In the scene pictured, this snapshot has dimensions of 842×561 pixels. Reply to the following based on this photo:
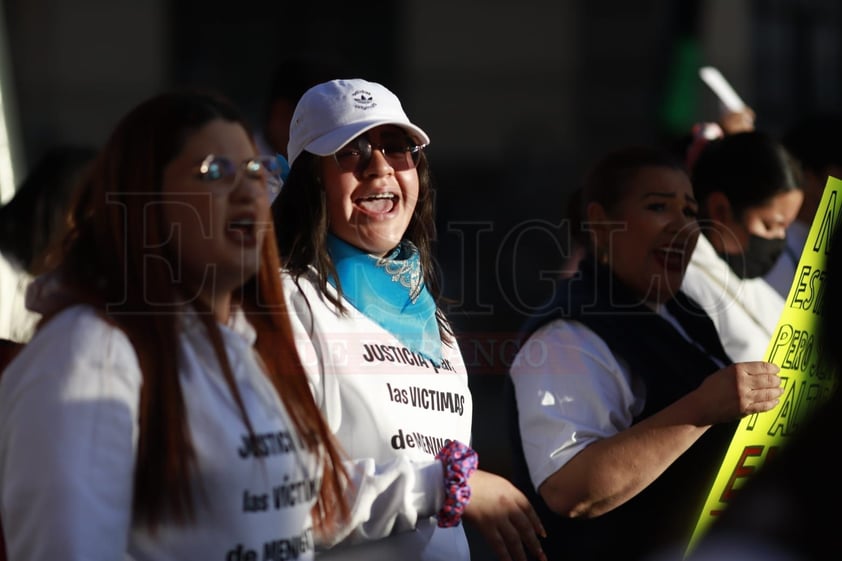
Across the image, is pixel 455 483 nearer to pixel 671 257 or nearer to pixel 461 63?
pixel 671 257

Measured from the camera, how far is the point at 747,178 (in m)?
4.16

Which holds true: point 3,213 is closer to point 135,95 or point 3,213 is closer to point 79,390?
point 79,390

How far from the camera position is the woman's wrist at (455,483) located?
2.40 m

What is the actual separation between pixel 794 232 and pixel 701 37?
11.2m

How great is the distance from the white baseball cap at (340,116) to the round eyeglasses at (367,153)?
0.12ft

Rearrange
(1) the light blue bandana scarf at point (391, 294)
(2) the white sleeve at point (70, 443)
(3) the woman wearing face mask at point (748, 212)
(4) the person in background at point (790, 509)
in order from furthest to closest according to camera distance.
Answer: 1. (3) the woman wearing face mask at point (748, 212)
2. (1) the light blue bandana scarf at point (391, 294)
3. (2) the white sleeve at point (70, 443)
4. (4) the person in background at point (790, 509)

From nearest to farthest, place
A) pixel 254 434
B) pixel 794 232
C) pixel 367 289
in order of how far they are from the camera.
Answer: pixel 254 434
pixel 367 289
pixel 794 232

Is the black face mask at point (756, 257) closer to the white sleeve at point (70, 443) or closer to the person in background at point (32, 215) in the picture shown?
the person in background at point (32, 215)

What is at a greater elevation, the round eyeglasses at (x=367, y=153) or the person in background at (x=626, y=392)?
the round eyeglasses at (x=367, y=153)

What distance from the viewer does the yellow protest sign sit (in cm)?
284

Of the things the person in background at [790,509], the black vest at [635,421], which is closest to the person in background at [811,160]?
the black vest at [635,421]

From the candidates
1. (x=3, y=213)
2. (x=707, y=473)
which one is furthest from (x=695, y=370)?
(x=3, y=213)

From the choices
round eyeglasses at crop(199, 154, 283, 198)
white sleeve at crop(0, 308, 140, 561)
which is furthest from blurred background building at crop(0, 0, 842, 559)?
white sleeve at crop(0, 308, 140, 561)

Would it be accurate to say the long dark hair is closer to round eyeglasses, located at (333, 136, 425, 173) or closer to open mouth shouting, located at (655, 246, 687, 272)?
round eyeglasses, located at (333, 136, 425, 173)
